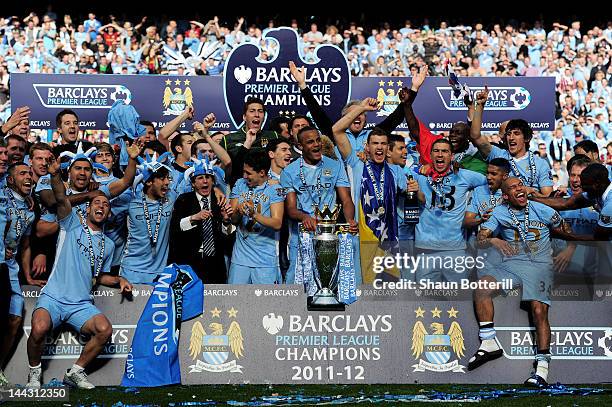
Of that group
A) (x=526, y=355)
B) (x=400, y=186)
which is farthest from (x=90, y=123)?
(x=526, y=355)

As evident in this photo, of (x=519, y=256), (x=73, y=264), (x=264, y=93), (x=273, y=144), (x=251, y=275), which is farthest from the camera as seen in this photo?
(x=264, y=93)

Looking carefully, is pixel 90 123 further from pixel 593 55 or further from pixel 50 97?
pixel 593 55

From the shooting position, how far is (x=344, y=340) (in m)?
9.80

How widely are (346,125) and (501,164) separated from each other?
1.57 m

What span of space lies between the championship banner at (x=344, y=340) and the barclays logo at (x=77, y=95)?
166 inches

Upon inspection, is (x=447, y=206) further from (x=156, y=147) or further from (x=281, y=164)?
(x=156, y=147)

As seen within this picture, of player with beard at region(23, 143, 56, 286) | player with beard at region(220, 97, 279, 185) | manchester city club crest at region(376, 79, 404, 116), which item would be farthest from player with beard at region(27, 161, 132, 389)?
manchester city club crest at region(376, 79, 404, 116)

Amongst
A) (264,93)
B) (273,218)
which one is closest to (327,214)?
(273,218)

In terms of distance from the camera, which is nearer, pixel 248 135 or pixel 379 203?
pixel 379 203

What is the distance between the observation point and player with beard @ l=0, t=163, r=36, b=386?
31.4 ft

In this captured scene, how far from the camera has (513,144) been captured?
444 inches

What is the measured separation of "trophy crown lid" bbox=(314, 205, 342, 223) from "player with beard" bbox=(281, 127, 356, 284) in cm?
6

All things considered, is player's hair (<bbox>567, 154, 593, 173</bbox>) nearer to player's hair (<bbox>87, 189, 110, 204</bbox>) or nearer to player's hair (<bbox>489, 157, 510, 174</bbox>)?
player's hair (<bbox>489, 157, 510, 174</bbox>)

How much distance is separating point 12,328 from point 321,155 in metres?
3.23
